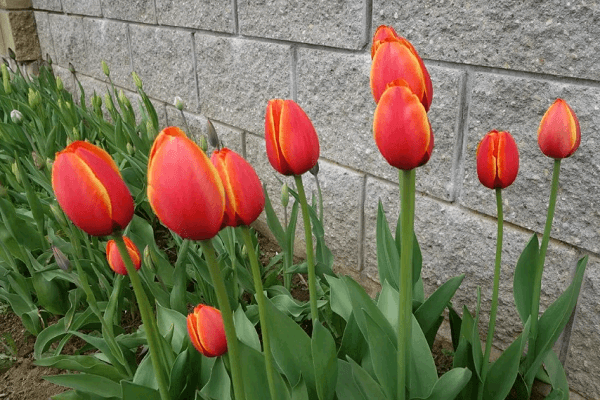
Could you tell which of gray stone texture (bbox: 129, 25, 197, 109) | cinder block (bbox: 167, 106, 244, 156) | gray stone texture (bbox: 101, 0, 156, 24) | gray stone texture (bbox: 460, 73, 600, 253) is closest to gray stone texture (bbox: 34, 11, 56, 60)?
gray stone texture (bbox: 101, 0, 156, 24)

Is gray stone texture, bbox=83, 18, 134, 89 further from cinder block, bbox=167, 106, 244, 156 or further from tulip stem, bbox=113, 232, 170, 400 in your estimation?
tulip stem, bbox=113, 232, 170, 400

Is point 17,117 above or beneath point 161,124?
above

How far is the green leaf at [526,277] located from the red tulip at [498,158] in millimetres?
368

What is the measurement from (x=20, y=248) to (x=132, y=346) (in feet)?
2.01

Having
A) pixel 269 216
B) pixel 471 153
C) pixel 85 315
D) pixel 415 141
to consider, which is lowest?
pixel 85 315

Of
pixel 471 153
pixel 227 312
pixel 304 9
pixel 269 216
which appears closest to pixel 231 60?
pixel 304 9

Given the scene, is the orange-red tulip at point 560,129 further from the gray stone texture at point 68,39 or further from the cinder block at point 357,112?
the gray stone texture at point 68,39

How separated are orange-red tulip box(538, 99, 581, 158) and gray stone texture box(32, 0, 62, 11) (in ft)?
11.4

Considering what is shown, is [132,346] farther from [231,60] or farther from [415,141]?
[231,60]

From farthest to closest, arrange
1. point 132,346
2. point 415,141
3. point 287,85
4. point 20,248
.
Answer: point 287,85, point 20,248, point 132,346, point 415,141

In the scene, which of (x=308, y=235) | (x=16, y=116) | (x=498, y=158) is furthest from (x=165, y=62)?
(x=498, y=158)

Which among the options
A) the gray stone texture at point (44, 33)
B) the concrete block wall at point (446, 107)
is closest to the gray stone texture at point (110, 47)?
the concrete block wall at point (446, 107)

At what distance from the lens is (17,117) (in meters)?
1.93

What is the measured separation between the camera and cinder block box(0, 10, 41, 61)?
3852 millimetres
